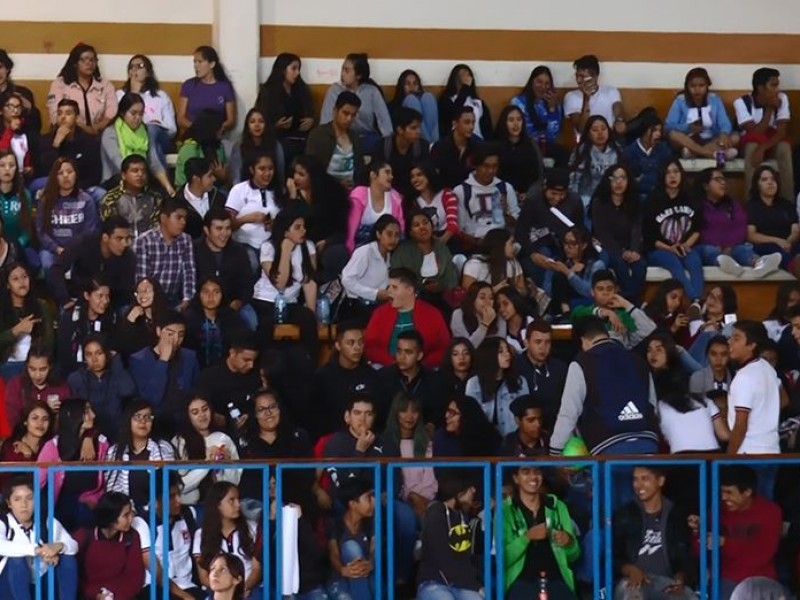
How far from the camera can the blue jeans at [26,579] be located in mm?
9266

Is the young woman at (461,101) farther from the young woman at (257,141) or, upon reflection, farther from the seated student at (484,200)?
the young woman at (257,141)

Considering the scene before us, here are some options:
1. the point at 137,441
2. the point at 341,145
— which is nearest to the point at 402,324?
the point at 341,145

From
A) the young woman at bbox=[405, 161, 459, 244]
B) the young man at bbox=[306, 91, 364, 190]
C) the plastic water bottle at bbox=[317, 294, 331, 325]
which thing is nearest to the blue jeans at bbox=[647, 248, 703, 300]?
the young woman at bbox=[405, 161, 459, 244]

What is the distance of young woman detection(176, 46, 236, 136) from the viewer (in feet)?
43.9

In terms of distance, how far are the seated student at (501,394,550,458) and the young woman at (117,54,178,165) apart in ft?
13.0

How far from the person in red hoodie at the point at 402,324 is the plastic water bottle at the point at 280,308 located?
1.92 ft

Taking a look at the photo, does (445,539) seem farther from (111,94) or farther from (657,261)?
(111,94)

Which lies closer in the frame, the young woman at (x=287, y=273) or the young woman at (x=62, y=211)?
the young woman at (x=287, y=273)

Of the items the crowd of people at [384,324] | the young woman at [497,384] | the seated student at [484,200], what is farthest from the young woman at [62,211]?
the young woman at [497,384]

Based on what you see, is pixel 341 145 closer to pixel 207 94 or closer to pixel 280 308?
pixel 207 94

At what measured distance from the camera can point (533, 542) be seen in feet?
31.5

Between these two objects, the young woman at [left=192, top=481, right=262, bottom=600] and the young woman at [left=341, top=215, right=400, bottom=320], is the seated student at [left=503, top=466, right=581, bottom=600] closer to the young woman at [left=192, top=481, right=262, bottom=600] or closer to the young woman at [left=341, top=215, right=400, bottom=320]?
the young woman at [left=192, top=481, right=262, bottom=600]

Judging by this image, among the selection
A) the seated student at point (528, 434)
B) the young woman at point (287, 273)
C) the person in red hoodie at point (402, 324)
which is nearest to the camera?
the seated student at point (528, 434)

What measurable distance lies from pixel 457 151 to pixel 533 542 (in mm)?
4240
